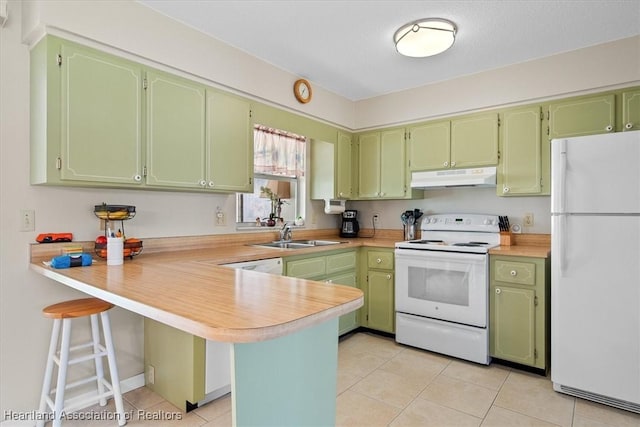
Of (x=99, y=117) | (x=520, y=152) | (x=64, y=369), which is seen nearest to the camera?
(x=64, y=369)

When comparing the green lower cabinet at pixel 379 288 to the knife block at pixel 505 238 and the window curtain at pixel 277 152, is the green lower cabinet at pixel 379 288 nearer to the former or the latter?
the knife block at pixel 505 238

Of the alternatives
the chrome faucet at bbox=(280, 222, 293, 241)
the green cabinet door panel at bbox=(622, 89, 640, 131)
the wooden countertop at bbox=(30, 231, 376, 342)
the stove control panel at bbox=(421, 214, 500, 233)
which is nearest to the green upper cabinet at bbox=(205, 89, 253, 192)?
the chrome faucet at bbox=(280, 222, 293, 241)

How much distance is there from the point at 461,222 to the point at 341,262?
126cm

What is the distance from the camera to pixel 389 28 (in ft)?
8.25

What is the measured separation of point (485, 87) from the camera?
3225 mm

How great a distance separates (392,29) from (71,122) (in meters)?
2.14

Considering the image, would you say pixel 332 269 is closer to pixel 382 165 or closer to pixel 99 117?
pixel 382 165

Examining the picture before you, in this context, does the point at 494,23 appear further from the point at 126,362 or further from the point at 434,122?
the point at 126,362

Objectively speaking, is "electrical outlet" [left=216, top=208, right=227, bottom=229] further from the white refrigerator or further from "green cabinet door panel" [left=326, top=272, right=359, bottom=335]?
the white refrigerator

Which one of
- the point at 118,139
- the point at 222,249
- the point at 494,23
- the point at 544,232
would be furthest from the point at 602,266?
the point at 118,139

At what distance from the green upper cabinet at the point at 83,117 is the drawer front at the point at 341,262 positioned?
1676 mm

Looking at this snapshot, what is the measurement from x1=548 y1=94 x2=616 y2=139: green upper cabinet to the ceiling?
1.41ft

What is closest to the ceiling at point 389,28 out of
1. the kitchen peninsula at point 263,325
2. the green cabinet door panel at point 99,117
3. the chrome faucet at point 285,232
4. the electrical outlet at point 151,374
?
the green cabinet door panel at point 99,117

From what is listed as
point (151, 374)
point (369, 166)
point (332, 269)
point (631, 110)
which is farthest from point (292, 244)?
point (631, 110)
